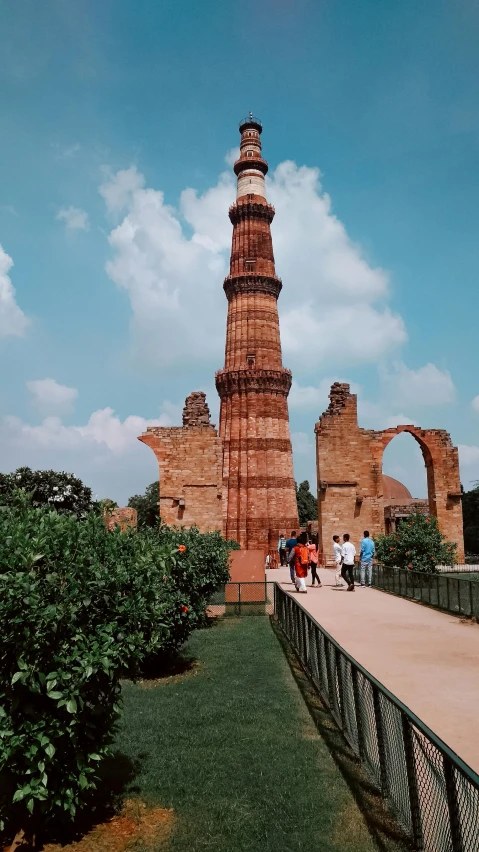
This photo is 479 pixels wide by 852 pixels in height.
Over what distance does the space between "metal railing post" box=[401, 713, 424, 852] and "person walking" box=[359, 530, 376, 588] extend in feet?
37.9

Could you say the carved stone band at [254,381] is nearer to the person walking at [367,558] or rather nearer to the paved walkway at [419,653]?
the person walking at [367,558]

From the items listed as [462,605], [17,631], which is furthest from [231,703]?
[462,605]

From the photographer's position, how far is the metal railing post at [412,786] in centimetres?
315

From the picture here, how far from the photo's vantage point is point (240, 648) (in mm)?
8688

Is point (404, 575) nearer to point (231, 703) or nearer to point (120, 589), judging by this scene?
point (231, 703)

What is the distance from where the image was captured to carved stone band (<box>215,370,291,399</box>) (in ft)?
104

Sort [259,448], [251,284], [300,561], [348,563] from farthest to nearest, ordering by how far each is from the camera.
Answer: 1. [251,284]
2. [259,448]
3. [348,563]
4. [300,561]

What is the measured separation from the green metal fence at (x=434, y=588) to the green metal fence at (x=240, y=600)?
2.97m

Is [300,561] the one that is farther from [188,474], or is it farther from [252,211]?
[252,211]

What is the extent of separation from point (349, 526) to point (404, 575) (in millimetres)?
9525

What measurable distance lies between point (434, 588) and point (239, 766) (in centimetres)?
808

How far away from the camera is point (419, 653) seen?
24.3 feet

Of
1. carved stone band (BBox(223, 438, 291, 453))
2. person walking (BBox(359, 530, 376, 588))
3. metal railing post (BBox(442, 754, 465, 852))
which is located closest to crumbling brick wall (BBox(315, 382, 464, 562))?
person walking (BBox(359, 530, 376, 588))

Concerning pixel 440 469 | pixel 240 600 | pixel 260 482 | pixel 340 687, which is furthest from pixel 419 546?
pixel 260 482
